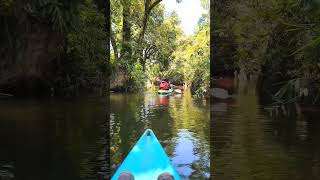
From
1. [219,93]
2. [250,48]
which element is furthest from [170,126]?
[219,93]

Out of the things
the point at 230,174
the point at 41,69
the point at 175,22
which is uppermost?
the point at 175,22

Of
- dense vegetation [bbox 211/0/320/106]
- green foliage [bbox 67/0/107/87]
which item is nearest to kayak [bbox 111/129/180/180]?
dense vegetation [bbox 211/0/320/106]

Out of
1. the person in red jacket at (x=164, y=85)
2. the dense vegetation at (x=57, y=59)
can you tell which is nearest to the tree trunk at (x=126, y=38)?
the dense vegetation at (x=57, y=59)

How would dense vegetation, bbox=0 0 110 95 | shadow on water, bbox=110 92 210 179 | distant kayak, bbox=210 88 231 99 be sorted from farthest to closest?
distant kayak, bbox=210 88 231 99 < dense vegetation, bbox=0 0 110 95 < shadow on water, bbox=110 92 210 179

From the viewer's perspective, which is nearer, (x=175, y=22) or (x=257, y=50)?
(x=257, y=50)

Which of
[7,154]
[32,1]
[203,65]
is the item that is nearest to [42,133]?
[7,154]

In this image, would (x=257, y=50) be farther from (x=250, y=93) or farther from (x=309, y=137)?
(x=309, y=137)

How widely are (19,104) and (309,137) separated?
7.46 m

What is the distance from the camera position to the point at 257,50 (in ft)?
42.0

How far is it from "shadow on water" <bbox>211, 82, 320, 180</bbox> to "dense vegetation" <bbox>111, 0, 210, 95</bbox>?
1906mm

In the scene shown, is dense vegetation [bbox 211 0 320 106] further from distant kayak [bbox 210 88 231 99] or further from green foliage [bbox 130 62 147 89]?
green foliage [bbox 130 62 147 89]

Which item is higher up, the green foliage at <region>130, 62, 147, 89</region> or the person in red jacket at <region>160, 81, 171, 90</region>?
the green foliage at <region>130, 62, 147, 89</region>

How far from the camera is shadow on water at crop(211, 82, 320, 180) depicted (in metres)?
5.52

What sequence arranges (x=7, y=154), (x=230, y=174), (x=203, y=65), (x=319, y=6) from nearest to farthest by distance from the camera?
1. (x=319, y=6)
2. (x=230, y=174)
3. (x=7, y=154)
4. (x=203, y=65)
